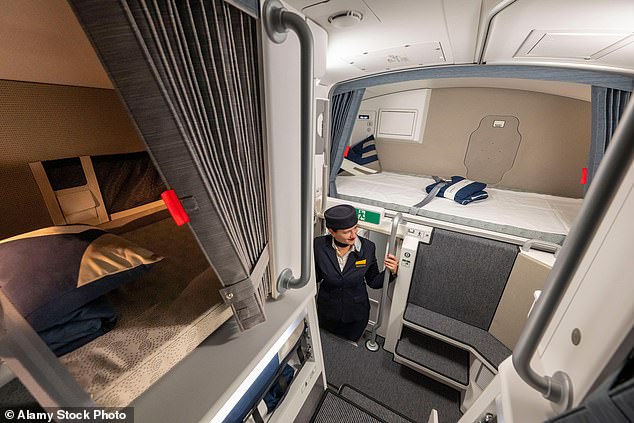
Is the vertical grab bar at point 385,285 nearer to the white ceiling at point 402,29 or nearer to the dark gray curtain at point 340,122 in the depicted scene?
the dark gray curtain at point 340,122

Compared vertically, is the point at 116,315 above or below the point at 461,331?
above

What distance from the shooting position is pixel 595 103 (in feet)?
5.06

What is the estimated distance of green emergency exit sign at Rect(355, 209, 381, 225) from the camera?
204 centimetres

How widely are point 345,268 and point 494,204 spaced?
155 cm

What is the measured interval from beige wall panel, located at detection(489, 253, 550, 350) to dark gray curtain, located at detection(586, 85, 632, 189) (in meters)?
0.84

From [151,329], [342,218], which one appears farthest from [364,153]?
[151,329]

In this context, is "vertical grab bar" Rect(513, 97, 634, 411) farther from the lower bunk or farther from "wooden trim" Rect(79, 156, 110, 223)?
"wooden trim" Rect(79, 156, 110, 223)

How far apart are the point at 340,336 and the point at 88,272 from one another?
2251 mm

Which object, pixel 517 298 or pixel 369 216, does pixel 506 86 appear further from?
pixel 517 298

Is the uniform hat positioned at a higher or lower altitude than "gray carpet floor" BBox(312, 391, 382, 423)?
higher

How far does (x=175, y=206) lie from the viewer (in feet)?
1.46

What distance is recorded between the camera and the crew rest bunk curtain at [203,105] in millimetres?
336

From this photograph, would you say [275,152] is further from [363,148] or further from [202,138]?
[363,148]

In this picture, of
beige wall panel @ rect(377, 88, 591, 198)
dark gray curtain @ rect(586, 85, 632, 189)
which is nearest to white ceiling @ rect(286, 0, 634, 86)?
dark gray curtain @ rect(586, 85, 632, 189)
